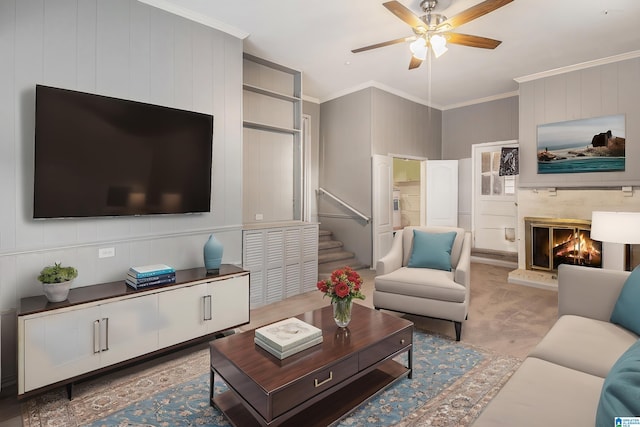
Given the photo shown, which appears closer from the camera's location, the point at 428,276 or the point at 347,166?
the point at 428,276

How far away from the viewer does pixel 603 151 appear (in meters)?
4.42

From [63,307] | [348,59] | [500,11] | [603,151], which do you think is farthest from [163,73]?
[603,151]

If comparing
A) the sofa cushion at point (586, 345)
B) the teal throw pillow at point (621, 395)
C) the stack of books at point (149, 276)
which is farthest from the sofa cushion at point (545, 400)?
the stack of books at point (149, 276)

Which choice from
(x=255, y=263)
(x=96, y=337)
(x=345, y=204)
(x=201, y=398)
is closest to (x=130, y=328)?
(x=96, y=337)

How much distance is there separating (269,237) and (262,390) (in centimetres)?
250

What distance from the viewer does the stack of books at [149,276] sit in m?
2.52

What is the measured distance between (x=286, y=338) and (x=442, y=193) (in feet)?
17.4

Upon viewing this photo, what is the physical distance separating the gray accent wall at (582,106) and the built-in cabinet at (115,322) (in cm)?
447

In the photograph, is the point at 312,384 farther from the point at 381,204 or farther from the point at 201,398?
the point at 381,204

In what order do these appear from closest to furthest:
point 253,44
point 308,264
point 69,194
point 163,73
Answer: point 69,194, point 163,73, point 253,44, point 308,264

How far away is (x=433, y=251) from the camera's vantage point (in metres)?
3.41

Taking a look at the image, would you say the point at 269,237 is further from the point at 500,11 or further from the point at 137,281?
the point at 500,11

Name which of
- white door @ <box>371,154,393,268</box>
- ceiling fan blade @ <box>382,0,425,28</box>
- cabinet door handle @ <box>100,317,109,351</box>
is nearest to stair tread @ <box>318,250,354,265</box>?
white door @ <box>371,154,393,268</box>

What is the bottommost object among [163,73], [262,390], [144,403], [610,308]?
[144,403]
